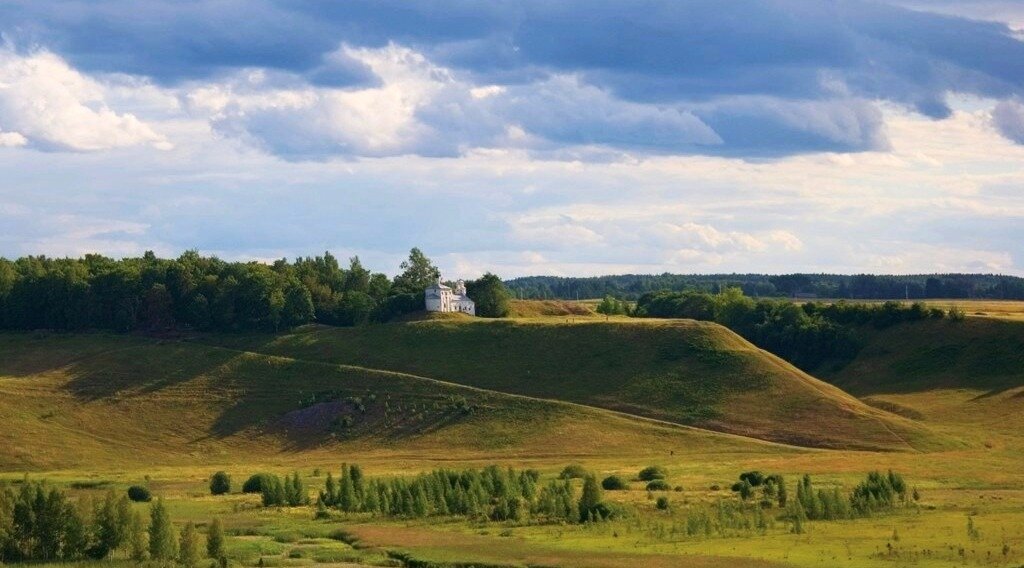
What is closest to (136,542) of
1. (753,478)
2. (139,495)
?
(139,495)

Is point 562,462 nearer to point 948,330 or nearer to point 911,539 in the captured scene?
point 911,539

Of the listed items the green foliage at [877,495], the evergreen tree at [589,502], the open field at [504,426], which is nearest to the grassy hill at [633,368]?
the open field at [504,426]

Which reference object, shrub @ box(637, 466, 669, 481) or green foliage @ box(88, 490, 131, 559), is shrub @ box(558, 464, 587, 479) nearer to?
shrub @ box(637, 466, 669, 481)

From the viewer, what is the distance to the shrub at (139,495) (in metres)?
107

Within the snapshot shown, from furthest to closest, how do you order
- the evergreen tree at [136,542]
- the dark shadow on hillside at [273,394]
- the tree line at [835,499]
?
1. the dark shadow on hillside at [273,394]
2. the tree line at [835,499]
3. the evergreen tree at [136,542]

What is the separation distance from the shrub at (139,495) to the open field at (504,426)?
2944mm

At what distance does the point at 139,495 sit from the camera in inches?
4242

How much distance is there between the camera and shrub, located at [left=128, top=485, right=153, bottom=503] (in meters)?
107

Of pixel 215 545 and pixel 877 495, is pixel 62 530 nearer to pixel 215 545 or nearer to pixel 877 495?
pixel 215 545

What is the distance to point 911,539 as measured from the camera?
76750 mm

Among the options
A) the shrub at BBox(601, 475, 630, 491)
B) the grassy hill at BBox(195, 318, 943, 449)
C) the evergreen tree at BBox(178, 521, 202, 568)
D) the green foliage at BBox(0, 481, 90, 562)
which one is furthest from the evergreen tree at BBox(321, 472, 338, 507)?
the grassy hill at BBox(195, 318, 943, 449)

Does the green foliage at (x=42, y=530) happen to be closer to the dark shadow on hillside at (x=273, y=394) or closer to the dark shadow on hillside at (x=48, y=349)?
the dark shadow on hillside at (x=273, y=394)

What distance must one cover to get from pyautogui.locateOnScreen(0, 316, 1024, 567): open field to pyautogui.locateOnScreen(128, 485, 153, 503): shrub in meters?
2.94

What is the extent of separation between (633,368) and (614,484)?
60171 millimetres
